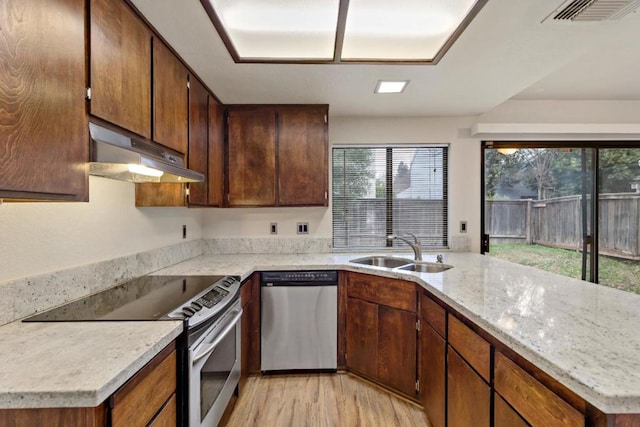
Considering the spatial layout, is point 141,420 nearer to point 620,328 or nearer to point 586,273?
point 620,328

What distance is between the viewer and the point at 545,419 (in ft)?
2.94

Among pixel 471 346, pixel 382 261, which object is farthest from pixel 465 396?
pixel 382 261

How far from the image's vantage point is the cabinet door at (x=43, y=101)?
813mm

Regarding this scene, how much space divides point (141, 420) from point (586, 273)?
12.8 ft

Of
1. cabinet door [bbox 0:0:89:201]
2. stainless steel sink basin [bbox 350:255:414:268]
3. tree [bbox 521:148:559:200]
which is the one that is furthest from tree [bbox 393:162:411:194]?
cabinet door [bbox 0:0:89:201]

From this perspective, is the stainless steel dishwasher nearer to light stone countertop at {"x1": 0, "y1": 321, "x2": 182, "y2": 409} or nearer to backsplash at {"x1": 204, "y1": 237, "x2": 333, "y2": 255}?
backsplash at {"x1": 204, "y1": 237, "x2": 333, "y2": 255}

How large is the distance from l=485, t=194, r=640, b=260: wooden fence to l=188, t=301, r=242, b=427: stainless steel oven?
8.69ft

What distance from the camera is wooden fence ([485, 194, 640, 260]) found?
296 centimetres

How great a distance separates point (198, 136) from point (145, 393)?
66.3 inches

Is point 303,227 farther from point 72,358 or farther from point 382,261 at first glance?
point 72,358

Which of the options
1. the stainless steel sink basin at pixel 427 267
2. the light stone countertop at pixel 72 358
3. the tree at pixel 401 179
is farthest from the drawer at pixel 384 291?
the light stone countertop at pixel 72 358

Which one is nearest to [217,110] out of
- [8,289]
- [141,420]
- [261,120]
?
[261,120]

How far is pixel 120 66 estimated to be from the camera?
1.29 metres

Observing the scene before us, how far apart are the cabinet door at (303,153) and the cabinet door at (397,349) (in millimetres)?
1123
